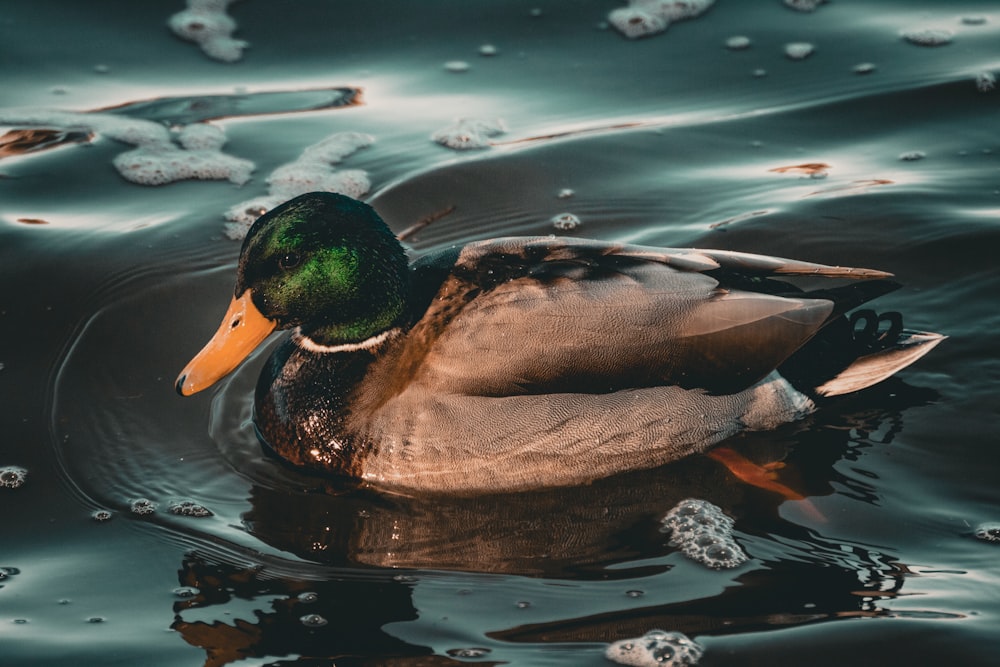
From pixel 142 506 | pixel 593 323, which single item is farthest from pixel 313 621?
pixel 593 323

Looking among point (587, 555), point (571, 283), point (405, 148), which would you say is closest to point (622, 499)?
point (587, 555)

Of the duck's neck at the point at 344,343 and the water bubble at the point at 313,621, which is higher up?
the duck's neck at the point at 344,343

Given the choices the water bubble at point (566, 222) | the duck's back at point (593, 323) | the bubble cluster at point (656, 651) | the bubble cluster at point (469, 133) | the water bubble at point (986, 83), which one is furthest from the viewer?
the water bubble at point (986, 83)

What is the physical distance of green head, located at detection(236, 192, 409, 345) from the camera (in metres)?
4.96

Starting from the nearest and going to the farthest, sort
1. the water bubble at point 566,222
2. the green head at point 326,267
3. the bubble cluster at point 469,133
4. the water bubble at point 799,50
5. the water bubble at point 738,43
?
the green head at point 326,267 < the water bubble at point 566,222 < the bubble cluster at point 469,133 < the water bubble at point 799,50 < the water bubble at point 738,43

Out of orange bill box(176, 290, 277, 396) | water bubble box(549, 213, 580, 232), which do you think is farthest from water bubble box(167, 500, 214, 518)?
water bubble box(549, 213, 580, 232)

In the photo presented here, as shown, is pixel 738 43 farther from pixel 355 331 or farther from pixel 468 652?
pixel 468 652

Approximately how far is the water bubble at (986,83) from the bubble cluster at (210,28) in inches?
185

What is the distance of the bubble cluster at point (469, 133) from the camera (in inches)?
299

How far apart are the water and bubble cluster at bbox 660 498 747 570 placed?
0.06 meters

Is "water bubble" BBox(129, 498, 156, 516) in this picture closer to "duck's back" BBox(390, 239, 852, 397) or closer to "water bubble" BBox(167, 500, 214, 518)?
"water bubble" BBox(167, 500, 214, 518)

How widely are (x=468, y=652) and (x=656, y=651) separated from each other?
0.58 meters

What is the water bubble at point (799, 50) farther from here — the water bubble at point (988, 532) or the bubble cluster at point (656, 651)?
the bubble cluster at point (656, 651)

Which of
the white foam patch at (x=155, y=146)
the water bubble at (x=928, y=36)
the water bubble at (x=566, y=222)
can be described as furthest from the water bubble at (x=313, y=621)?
the water bubble at (x=928, y=36)
